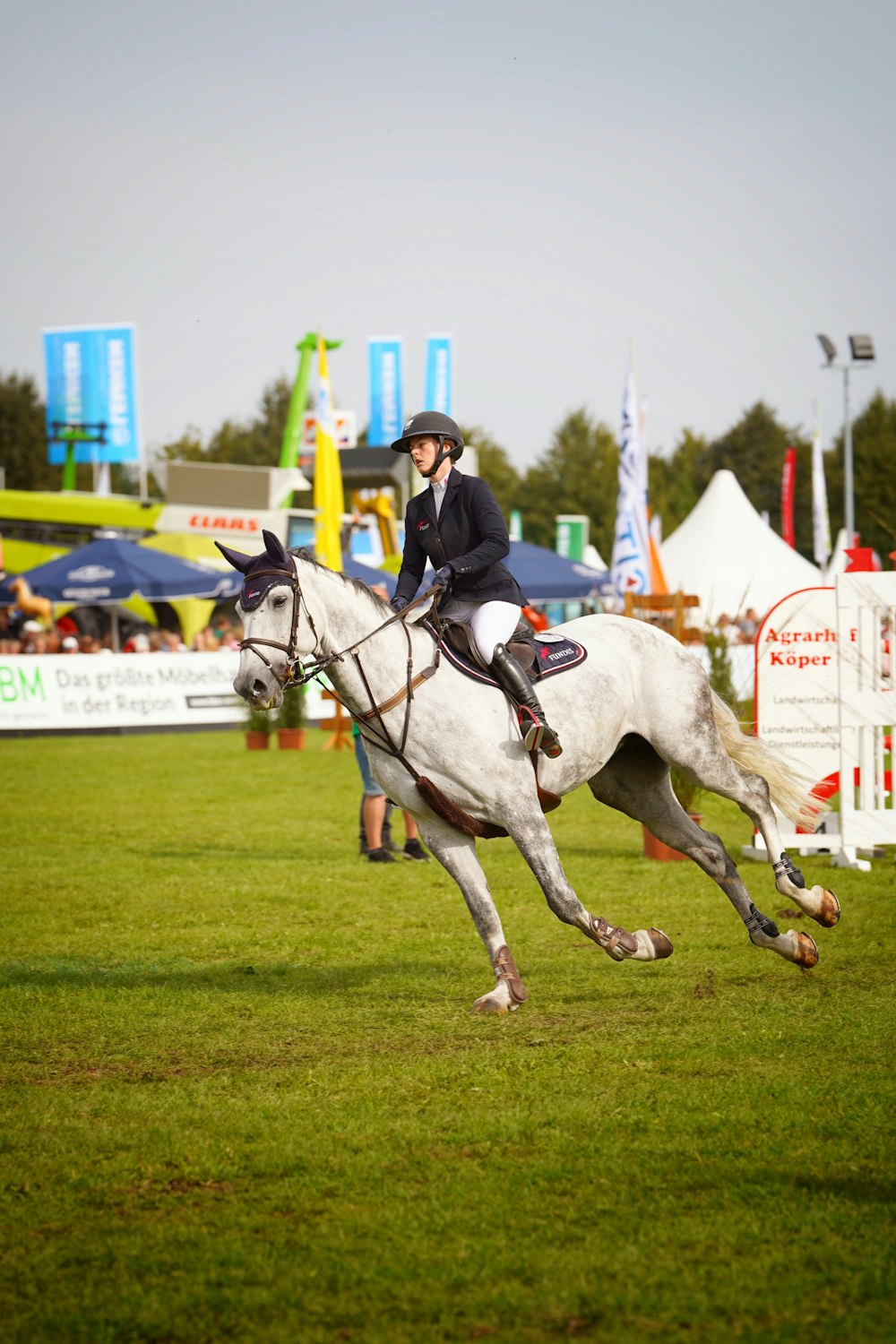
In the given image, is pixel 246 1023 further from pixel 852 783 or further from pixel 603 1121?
pixel 852 783

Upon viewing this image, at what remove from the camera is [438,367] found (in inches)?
1790

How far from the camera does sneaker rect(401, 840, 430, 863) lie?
12.6 m

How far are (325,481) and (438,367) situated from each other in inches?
878

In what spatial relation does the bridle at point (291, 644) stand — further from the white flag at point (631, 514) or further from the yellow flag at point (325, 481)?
the white flag at point (631, 514)

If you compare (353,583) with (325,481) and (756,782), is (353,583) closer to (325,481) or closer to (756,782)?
(756,782)

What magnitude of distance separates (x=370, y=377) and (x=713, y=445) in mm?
42747

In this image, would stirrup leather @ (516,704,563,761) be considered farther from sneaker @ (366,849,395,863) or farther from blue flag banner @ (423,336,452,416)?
blue flag banner @ (423,336,452,416)

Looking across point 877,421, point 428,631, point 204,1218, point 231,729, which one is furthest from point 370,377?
point 204,1218

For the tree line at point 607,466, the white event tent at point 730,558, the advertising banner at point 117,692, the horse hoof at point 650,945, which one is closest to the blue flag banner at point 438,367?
the white event tent at point 730,558

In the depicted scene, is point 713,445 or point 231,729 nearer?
point 231,729

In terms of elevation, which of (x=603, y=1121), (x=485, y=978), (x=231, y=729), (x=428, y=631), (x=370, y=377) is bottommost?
(x=231, y=729)

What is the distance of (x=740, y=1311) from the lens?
346cm

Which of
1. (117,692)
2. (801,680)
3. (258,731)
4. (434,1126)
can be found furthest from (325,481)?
(434,1126)

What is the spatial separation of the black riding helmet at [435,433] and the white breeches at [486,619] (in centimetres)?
73
